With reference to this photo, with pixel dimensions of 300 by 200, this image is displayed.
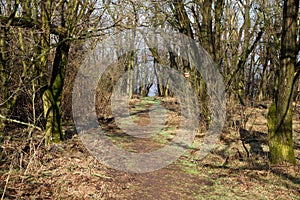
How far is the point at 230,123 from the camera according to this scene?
10648 mm

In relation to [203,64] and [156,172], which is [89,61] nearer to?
[203,64]

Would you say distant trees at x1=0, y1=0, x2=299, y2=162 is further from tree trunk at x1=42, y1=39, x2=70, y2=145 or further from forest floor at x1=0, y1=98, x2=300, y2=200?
forest floor at x1=0, y1=98, x2=300, y2=200

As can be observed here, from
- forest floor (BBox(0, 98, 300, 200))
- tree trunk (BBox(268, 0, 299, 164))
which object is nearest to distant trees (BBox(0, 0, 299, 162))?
tree trunk (BBox(268, 0, 299, 164))

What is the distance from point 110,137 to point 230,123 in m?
4.25

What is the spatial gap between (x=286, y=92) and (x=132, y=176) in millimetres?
3875

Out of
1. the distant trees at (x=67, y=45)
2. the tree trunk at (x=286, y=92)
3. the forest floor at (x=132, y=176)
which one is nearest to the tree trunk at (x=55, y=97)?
the distant trees at (x=67, y=45)

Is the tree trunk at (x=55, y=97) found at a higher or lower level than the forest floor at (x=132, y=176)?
higher

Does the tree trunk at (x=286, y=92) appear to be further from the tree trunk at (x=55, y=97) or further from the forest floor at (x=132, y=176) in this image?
the tree trunk at (x=55, y=97)

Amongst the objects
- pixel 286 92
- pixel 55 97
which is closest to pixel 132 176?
pixel 55 97

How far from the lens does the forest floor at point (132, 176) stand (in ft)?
15.1

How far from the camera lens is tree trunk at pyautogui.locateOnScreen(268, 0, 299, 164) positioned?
670 centimetres

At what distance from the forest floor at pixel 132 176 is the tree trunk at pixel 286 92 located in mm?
372

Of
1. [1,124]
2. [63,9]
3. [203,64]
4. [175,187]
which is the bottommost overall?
[175,187]

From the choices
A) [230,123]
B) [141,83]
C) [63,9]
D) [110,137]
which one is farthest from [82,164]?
[141,83]
